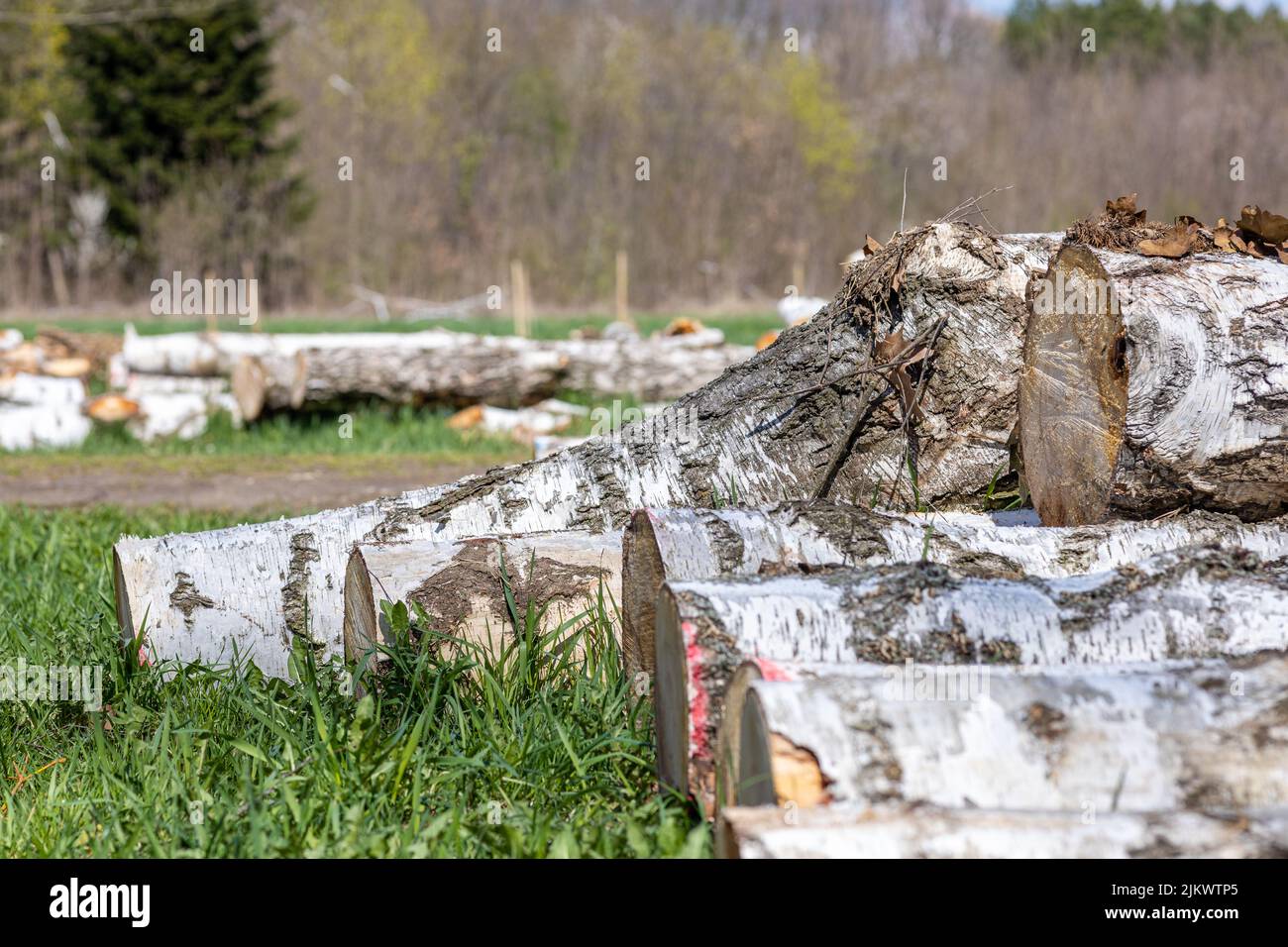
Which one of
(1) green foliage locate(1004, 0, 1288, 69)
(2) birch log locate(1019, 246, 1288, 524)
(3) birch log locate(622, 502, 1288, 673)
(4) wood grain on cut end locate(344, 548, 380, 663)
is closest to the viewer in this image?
(3) birch log locate(622, 502, 1288, 673)

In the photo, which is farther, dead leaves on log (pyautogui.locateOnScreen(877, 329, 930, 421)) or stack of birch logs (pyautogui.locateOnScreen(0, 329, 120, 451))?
stack of birch logs (pyautogui.locateOnScreen(0, 329, 120, 451))

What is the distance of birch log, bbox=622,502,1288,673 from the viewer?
2.69 meters

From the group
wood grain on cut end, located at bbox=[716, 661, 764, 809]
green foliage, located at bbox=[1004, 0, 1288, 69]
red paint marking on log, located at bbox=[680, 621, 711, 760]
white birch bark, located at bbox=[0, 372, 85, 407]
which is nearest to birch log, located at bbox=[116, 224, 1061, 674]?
red paint marking on log, located at bbox=[680, 621, 711, 760]

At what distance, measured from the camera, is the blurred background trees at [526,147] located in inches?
1077

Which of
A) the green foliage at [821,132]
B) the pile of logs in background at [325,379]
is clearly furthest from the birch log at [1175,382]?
the green foliage at [821,132]

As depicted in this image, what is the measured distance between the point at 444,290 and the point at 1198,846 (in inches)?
1163

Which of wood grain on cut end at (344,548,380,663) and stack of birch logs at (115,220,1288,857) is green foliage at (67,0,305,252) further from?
wood grain on cut end at (344,548,380,663)

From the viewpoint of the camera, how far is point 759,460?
139 inches

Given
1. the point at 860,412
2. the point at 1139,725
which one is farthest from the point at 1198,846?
the point at 860,412

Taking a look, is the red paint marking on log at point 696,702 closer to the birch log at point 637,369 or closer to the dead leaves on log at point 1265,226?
the dead leaves on log at point 1265,226

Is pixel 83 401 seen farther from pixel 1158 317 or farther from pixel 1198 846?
pixel 1198 846

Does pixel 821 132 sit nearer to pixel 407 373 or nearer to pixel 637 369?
pixel 637 369

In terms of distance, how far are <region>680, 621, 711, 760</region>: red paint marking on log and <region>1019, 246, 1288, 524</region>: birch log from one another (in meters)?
1.39

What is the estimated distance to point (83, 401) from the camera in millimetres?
10312
